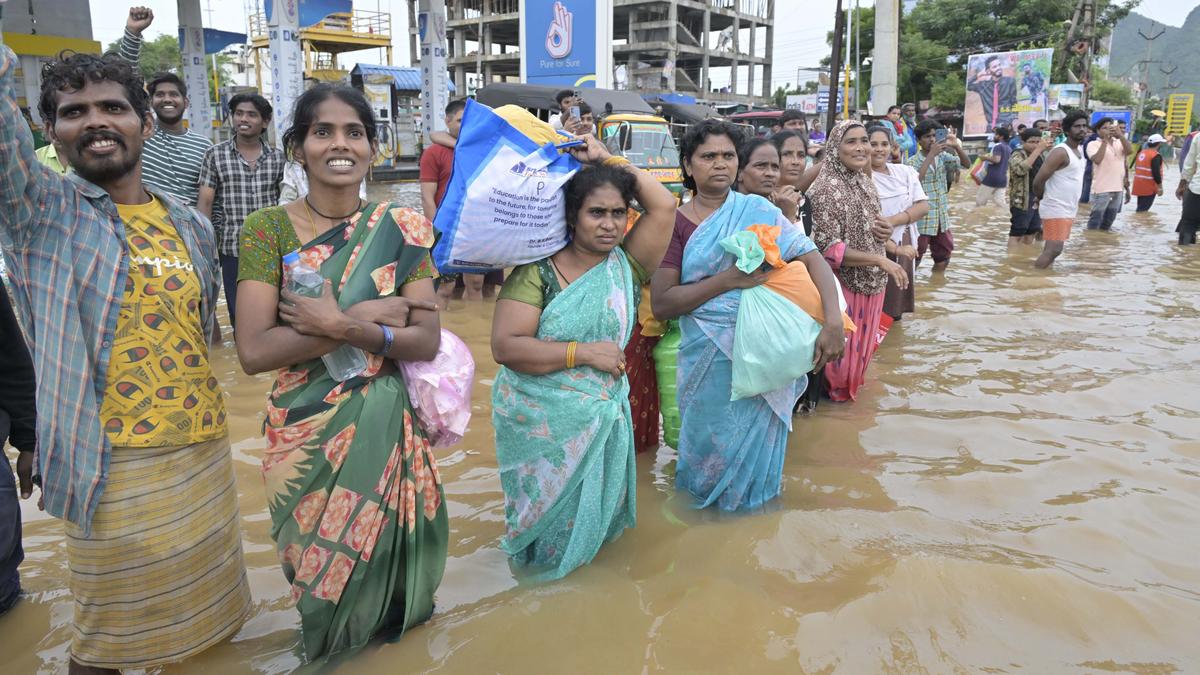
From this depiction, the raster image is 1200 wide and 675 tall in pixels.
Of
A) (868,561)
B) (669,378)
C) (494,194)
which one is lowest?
(868,561)

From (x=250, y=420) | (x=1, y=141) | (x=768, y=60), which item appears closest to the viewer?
(x=1, y=141)

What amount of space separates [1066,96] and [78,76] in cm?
3410

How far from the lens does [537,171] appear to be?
2467mm

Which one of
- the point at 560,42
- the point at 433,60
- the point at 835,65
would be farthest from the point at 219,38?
the point at 835,65

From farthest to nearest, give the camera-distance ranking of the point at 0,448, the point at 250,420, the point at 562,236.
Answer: the point at 250,420 < the point at 562,236 < the point at 0,448

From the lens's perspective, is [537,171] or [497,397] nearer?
[537,171]

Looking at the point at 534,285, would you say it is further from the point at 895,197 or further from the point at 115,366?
the point at 895,197

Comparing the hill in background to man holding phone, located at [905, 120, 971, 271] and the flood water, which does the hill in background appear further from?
the flood water

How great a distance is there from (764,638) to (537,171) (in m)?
1.58

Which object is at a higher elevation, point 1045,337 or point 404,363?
point 404,363

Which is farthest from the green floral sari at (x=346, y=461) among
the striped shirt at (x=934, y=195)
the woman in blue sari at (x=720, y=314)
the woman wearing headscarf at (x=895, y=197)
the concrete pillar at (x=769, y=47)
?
the concrete pillar at (x=769, y=47)

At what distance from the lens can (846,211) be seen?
175 inches

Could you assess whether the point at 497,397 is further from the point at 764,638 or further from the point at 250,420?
the point at 250,420

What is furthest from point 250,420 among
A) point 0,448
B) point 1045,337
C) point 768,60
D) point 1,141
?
point 768,60
